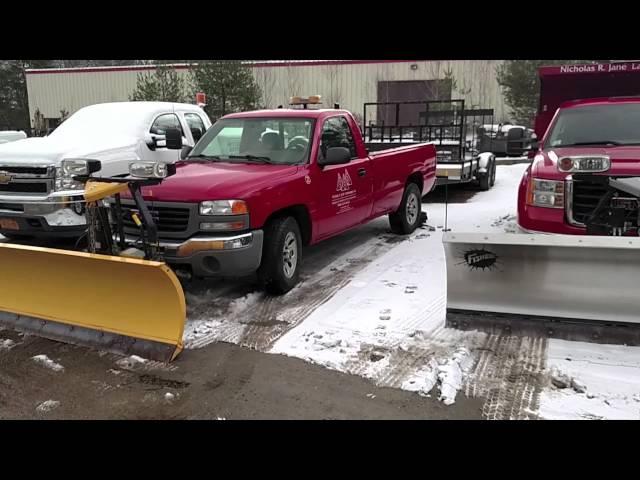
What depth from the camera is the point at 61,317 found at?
489 cm

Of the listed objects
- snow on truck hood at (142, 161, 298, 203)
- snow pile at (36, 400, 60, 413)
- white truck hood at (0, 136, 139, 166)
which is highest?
white truck hood at (0, 136, 139, 166)

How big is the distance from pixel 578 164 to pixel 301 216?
280 cm

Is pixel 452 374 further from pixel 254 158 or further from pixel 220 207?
pixel 254 158

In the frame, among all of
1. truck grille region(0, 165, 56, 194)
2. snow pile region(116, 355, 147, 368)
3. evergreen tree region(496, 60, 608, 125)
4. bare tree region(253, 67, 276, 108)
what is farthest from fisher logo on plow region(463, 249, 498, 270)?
bare tree region(253, 67, 276, 108)

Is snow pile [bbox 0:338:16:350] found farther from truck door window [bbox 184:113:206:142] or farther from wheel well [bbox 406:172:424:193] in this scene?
wheel well [bbox 406:172:424:193]

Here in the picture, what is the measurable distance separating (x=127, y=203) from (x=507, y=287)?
371 cm

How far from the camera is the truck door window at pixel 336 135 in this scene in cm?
663

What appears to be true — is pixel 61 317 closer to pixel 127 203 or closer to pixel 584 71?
pixel 127 203

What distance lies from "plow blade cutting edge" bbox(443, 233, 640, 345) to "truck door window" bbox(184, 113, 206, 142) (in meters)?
6.21

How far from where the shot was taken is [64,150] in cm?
734

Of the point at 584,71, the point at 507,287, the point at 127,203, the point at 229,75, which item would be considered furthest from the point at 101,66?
the point at 507,287

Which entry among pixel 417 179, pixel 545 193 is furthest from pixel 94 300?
pixel 417 179

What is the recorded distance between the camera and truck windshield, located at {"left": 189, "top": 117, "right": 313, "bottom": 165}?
6344mm

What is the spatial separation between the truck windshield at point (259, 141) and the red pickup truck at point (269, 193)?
12mm
